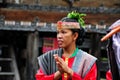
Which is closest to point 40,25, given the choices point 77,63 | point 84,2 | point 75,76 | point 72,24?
point 84,2

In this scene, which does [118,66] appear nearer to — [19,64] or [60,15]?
[60,15]

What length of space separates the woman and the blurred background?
163 inches

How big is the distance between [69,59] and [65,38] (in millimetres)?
244

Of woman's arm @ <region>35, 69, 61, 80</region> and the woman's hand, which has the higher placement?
the woman's hand

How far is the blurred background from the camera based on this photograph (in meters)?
8.66

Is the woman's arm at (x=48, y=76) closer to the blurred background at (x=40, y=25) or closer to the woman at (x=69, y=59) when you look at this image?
the woman at (x=69, y=59)

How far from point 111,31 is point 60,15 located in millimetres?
5753

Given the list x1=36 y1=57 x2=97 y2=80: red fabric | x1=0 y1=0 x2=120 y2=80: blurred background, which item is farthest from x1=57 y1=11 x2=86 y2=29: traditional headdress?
x1=0 y1=0 x2=120 y2=80: blurred background

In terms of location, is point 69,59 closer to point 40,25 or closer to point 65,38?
point 65,38

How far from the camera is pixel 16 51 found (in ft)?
32.9

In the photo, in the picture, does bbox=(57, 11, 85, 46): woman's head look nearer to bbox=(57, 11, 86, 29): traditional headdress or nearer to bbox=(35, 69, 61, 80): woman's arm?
bbox=(57, 11, 86, 29): traditional headdress

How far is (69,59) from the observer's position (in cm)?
442

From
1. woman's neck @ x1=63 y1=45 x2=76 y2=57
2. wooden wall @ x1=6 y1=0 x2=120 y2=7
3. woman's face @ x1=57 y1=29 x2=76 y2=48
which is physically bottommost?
woman's neck @ x1=63 y1=45 x2=76 y2=57

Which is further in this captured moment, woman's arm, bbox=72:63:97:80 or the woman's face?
the woman's face
